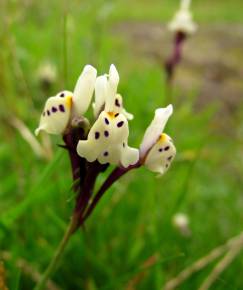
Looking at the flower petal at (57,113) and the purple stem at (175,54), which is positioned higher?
the flower petal at (57,113)

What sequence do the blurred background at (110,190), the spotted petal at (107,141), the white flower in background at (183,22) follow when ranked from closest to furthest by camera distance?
1. the spotted petal at (107,141)
2. the blurred background at (110,190)
3. the white flower in background at (183,22)

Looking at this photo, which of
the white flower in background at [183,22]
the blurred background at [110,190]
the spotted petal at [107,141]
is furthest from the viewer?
the white flower in background at [183,22]

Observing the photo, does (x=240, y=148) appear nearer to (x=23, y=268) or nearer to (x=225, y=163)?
(x=225, y=163)

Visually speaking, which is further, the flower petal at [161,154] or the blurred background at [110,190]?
the blurred background at [110,190]

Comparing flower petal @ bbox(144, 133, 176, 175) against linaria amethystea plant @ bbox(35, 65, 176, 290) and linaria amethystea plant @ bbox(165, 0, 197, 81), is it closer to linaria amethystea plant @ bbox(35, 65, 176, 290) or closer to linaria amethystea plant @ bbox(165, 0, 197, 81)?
linaria amethystea plant @ bbox(35, 65, 176, 290)

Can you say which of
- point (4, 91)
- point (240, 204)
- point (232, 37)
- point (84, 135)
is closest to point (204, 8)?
point (232, 37)

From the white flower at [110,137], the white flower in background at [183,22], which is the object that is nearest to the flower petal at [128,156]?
the white flower at [110,137]

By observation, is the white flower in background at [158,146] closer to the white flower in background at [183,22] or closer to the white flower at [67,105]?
the white flower at [67,105]
